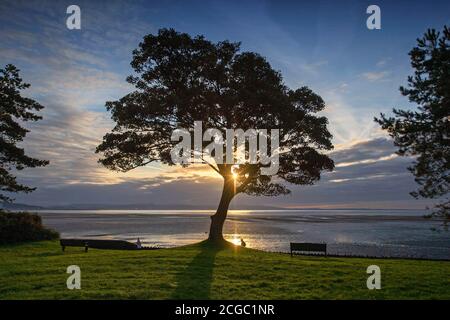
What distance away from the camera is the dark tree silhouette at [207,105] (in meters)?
27.5

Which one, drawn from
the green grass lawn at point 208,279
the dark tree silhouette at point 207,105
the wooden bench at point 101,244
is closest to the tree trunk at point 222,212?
the dark tree silhouette at point 207,105

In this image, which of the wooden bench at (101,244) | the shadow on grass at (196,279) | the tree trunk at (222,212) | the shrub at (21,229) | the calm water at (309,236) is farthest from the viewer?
the calm water at (309,236)

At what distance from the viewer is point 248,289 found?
46.1ft

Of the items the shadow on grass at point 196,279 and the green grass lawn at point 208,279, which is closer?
the shadow on grass at point 196,279

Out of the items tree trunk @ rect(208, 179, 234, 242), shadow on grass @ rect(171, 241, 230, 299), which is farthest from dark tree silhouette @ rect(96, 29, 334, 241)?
shadow on grass @ rect(171, 241, 230, 299)

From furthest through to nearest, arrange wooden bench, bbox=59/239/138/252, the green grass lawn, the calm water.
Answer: the calm water
wooden bench, bbox=59/239/138/252
the green grass lawn

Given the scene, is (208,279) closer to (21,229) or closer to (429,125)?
(429,125)

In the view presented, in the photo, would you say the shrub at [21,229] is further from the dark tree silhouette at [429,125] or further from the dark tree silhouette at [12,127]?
the dark tree silhouette at [429,125]

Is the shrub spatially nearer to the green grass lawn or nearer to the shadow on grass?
the green grass lawn

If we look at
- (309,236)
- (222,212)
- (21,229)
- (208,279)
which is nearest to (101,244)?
(21,229)

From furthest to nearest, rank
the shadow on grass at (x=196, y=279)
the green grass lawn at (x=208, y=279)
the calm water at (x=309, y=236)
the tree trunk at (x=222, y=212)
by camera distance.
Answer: the calm water at (x=309, y=236)
the tree trunk at (x=222, y=212)
the green grass lawn at (x=208, y=279)
the shadow on grass at (x=196, y=279)

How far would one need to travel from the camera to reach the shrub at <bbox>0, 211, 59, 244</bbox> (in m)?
32.4

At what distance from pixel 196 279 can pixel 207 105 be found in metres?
15.5

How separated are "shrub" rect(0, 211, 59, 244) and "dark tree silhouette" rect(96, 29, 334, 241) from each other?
11.8 metres
